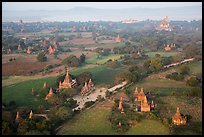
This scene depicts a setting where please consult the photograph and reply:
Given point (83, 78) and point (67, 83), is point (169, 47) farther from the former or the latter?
point (67, 83)

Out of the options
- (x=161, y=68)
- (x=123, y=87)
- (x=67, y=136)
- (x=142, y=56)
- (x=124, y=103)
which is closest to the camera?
(x=67, y=136)

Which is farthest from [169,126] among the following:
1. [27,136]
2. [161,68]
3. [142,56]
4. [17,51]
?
[17,51]

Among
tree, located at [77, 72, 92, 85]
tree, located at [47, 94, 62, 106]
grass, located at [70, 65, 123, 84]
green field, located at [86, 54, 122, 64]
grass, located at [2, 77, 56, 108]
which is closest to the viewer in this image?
tree, located at [47, 94, 62, 106]

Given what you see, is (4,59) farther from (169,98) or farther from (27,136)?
(27,136)

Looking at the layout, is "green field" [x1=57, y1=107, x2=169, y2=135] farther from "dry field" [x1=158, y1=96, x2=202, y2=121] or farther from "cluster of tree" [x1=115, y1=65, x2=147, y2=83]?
"cluster of tree" [x1=115, y1=65, x2=147, y2=83]

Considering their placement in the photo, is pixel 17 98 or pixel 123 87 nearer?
pixel 17 98

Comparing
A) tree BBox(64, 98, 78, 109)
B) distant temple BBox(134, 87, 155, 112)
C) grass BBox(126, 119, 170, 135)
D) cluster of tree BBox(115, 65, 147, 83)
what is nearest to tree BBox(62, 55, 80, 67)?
cluster of tree BBox(115, 65, 147, 83)

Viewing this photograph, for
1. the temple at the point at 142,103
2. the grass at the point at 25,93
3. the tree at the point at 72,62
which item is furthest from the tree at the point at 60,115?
the tree at the point at 72,62

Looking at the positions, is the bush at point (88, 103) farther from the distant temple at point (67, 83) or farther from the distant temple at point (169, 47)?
the distant temple at point (169, 47)
